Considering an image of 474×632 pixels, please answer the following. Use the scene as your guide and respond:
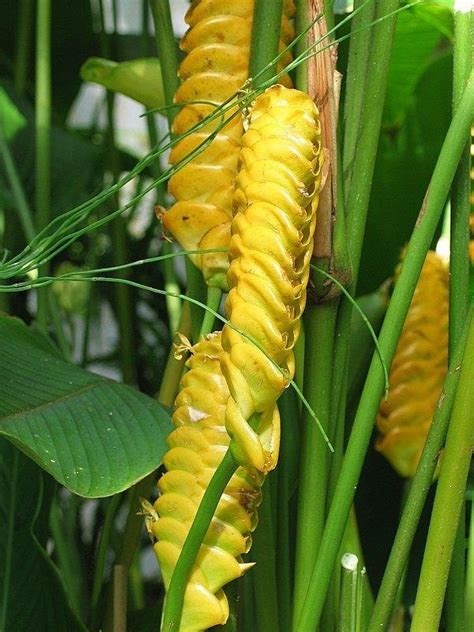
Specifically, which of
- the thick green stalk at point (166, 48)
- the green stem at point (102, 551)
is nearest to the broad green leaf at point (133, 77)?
the thick green stalk at point (166, 48)

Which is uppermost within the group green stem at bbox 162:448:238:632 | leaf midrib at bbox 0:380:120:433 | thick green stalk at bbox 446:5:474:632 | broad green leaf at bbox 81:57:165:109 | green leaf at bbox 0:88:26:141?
green leaf at bbox 0:88:26:141

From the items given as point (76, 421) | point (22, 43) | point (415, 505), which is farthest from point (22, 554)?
point (22, 43)

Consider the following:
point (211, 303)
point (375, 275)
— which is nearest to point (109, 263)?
point (375, 275)

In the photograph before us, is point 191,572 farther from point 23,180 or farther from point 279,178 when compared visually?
point 23,180

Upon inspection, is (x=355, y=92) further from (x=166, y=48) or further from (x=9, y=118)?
(x=9, y=118)

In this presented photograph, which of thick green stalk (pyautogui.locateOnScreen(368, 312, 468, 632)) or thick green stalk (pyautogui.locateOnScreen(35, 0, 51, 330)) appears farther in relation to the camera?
thick green stalk (pyautogui.locateOnScreen(35, 0, 51, 330))

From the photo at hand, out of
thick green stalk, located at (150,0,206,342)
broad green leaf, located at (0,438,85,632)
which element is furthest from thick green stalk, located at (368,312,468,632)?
broad green leaf, located at (0,438,85,632)

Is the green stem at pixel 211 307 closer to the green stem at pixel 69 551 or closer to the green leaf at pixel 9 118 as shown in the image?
the green stem at pixel 69 551

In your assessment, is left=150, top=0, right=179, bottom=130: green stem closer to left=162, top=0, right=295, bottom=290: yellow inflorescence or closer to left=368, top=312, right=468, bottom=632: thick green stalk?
left=162, top=0, right=295, bottom=290: yellow inflorescence
